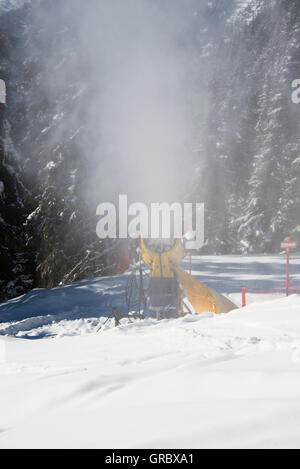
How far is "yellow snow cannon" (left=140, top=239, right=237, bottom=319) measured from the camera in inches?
249

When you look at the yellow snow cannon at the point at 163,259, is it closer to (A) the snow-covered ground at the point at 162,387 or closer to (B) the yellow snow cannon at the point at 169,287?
(B) the yellow snow cannon at the point at 169,287

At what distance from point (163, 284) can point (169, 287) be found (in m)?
0.13

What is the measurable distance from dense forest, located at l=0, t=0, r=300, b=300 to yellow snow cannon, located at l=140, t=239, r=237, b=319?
39.2 feet

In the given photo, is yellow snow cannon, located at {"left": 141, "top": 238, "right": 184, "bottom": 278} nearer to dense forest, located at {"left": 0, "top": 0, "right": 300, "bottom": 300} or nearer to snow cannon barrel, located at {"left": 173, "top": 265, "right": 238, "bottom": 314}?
snow cannon barrel, located at {"left": 173, "top": 265, "right": 238, "bottom": 314}

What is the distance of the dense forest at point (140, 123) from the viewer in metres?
20.2

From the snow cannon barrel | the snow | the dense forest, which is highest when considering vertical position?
the snow

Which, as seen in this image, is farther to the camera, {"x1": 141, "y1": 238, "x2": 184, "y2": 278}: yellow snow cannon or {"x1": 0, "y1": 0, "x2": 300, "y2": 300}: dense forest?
{"x1": 0, "y1": 0, "x2": 300, "y2": 300}: dense forest

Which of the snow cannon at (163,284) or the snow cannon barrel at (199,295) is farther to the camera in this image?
the snow cannon barrel at (199,295)

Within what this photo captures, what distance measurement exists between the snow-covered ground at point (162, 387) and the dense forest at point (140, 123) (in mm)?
15659

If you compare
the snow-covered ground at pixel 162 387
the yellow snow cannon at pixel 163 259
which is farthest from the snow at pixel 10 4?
the snow-covered ground at pixel 162 387

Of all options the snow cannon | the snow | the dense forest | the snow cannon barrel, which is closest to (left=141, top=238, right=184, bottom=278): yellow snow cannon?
the snow cannon

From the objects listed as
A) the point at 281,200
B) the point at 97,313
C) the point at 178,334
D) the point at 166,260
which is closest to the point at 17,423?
the point at 178,334

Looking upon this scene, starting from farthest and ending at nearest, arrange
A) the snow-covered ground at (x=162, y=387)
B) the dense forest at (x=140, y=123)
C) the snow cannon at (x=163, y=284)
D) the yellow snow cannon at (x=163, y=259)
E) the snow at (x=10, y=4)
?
the snow at (x=10, y=4) → the dense forest at (x=140, y=123) → the yellow snow cannon at (x=163, y=259) → the snow cannon at (x=163, y=284) → the snow-covered ground at (x=162, y=387)

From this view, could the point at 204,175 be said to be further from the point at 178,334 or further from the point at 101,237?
the point at 178,334
